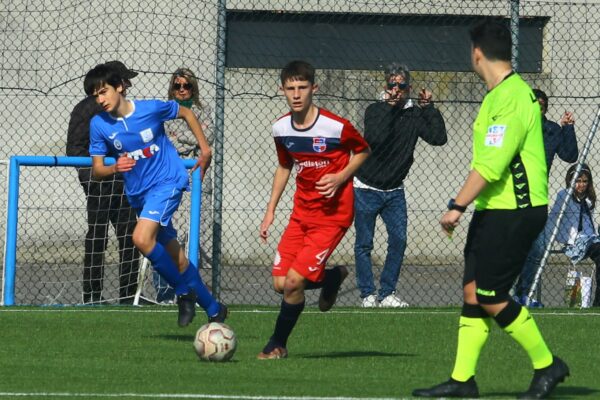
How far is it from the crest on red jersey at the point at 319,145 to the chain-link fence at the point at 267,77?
687 cm

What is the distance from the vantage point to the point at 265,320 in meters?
11.2

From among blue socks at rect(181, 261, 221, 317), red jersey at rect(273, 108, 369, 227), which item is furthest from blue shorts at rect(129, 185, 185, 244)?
red jersey at rect(273, 108, 369, 227)

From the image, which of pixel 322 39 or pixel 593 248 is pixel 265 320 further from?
pixel 322 39

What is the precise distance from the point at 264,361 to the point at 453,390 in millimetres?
1830

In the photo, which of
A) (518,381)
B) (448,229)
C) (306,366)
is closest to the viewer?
(448,229)

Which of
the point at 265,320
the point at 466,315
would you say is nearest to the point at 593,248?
the point at 265,320

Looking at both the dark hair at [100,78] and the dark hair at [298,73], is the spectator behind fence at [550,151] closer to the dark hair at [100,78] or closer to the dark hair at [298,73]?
the dark hair at [298,73]

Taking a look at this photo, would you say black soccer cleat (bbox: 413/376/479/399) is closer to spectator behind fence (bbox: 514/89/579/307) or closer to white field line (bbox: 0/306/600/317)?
white field line (bbox: 0/306/600/317)

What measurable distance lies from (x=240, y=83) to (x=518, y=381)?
9.72 m

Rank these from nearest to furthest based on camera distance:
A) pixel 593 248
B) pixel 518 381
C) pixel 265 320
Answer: pixel 518 381, pixel 265 320, pixel 593 248

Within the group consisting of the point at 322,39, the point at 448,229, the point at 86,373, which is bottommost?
the point at 86,373

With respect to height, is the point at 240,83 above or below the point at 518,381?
above

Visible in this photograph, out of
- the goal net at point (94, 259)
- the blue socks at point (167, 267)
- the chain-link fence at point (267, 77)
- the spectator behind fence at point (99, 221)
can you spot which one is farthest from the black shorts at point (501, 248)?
the chain-link fence at point (267, 77)

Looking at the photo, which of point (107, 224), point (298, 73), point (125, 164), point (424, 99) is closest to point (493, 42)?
point (298, 73)
